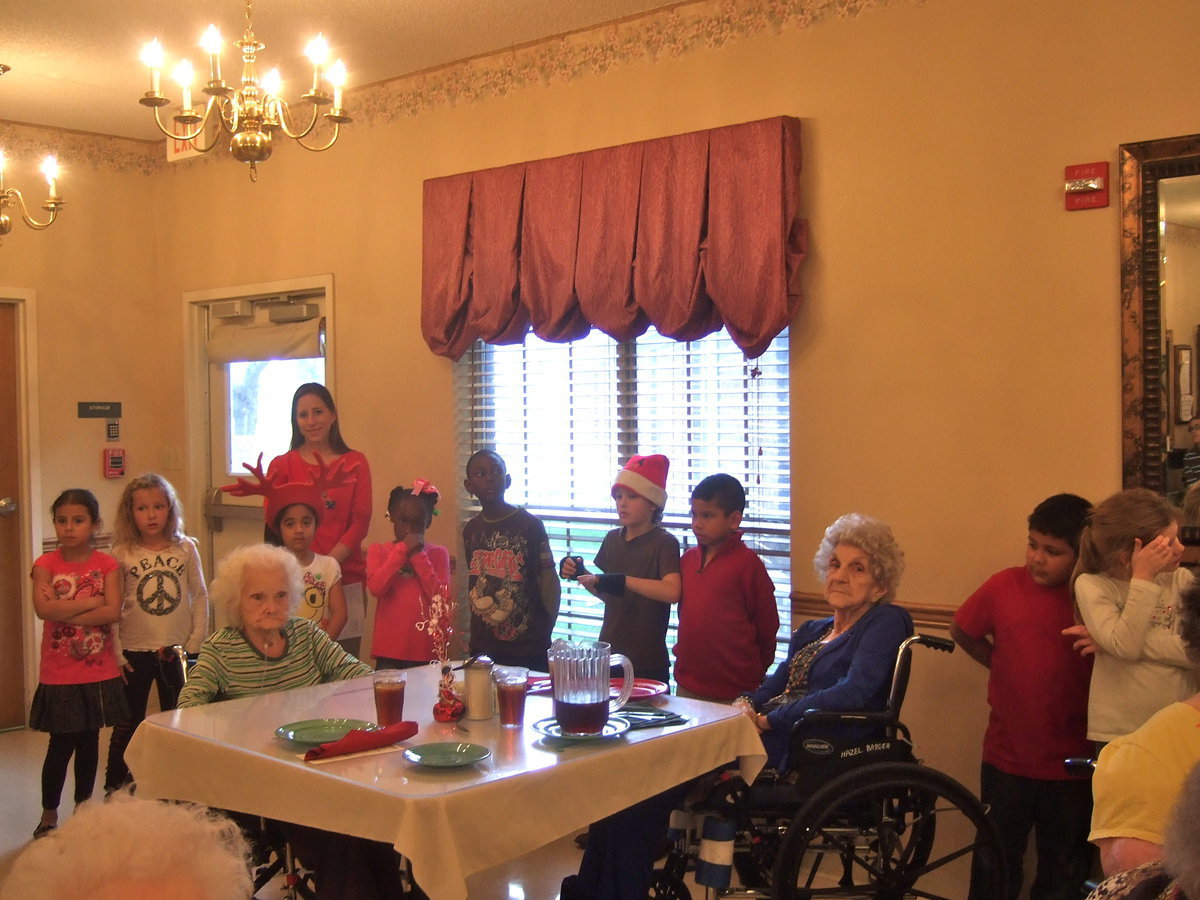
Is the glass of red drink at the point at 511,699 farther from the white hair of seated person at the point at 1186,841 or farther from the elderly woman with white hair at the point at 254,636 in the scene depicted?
the white hair of seated person at the point at 1186,841

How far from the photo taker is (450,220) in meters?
4.50

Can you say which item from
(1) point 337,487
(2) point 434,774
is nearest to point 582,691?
(2) point 434,774

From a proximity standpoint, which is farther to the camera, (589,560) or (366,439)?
(366,439)

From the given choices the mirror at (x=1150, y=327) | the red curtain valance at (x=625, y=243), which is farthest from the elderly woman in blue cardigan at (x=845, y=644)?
the red curtain valance at (x=625, y=243)

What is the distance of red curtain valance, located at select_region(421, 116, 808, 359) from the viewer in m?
3.63

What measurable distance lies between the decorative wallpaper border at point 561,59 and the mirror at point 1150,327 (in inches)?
37.2

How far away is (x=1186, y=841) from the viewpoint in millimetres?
1100

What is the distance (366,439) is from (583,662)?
2839 mm

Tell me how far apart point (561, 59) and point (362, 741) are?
9.28 ft

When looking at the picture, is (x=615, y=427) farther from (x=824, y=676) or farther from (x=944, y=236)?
(x=824, y=676)

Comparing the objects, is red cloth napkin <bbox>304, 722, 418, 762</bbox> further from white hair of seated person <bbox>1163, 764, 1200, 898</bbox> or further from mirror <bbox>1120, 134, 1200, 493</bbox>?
mirror <bbox>1120, 134, 1200, 493</bbox>

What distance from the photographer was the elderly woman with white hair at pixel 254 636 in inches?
111

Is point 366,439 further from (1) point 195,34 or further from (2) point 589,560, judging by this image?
(1) point 195,34

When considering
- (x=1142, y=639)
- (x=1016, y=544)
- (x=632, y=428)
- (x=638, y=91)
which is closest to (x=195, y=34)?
(x=638, y=91)
